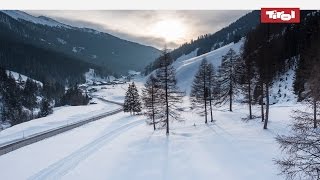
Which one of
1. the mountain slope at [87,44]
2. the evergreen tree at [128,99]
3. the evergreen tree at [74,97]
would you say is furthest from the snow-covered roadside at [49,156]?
the evergreen tree at [74,97]

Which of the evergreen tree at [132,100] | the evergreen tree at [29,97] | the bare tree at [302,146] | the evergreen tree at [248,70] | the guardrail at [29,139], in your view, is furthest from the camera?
the evergreen tree at [29,97]

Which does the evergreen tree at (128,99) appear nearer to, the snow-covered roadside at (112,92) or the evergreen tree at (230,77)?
the snow-covered roadside at (112,92)

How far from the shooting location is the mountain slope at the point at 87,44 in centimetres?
4110

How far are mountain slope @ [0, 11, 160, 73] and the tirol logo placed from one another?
9.78m

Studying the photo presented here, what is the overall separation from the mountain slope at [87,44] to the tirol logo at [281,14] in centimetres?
978

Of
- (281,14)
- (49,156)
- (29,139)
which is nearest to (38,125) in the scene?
(29,139)

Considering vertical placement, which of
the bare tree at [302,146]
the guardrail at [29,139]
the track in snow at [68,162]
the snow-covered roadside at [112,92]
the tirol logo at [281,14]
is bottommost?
the guardrail at [29,139]

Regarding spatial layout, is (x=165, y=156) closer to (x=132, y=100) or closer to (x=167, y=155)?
(x=167, y=155)

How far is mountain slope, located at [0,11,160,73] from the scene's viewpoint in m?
41.1

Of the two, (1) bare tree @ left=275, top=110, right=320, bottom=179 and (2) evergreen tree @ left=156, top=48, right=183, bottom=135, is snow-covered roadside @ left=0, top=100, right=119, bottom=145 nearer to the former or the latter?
(2) evergreen tree @ left=156, top=48, right=183, bottom=135

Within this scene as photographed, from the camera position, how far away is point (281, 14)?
1298cm

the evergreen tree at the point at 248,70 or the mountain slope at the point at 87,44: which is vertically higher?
the mountain slope at the point at 87,44

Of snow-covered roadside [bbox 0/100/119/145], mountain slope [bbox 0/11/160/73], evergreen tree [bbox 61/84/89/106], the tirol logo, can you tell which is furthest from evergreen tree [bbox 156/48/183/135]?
evergreen tree [bbox 61/84/89/106]

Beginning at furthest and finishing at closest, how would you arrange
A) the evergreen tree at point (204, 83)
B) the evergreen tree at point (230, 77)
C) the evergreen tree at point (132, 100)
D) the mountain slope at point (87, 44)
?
1. the evergreen tree at point (132, 100)
2. the mountain slope at point (87, 44)
3. the evergreen tree at point (230, 77)
4. the evergreen tree at point (204, 83)
